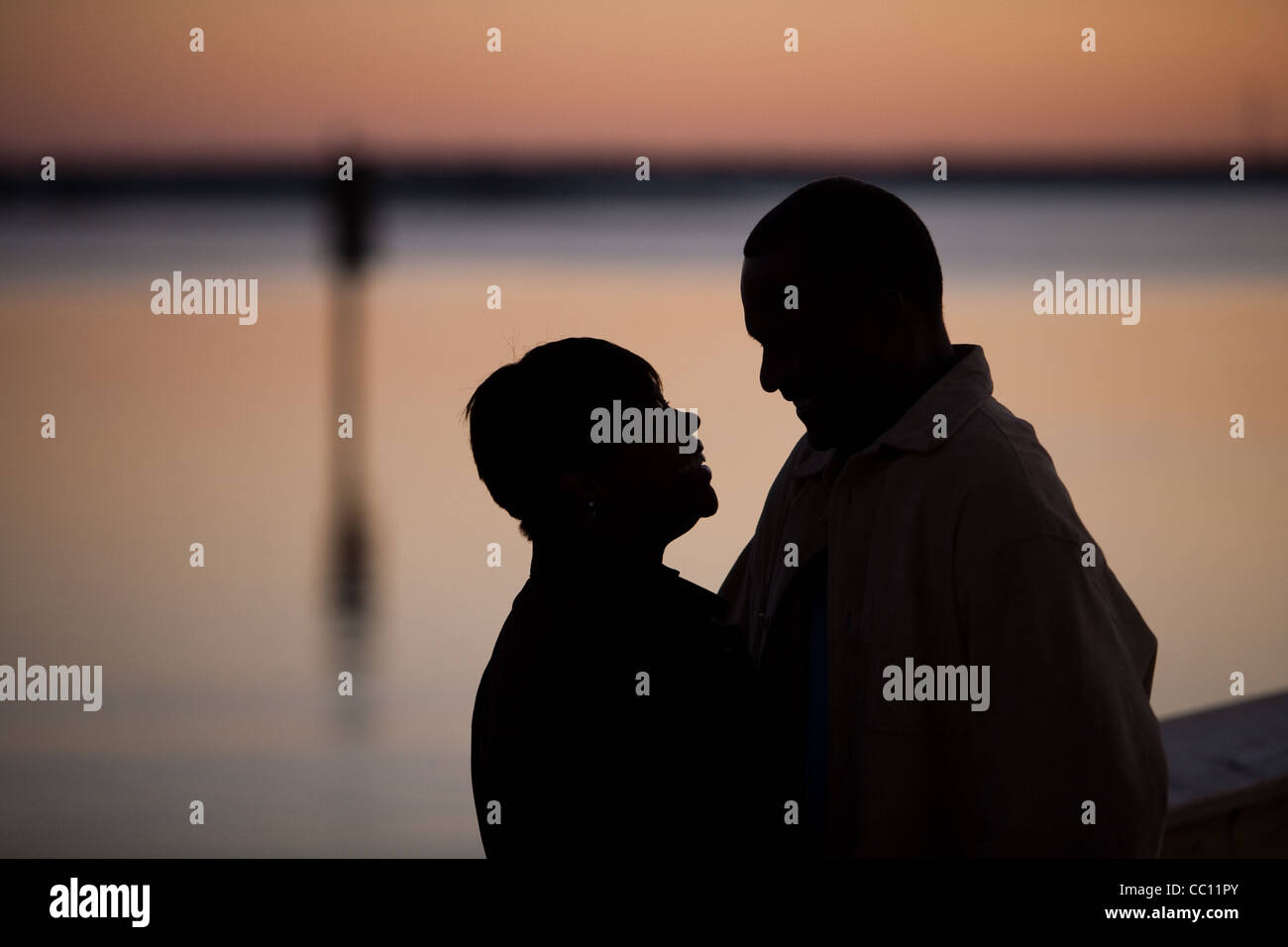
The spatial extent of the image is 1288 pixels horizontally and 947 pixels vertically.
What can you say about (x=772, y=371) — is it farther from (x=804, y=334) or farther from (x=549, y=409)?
(x=549, y=409)

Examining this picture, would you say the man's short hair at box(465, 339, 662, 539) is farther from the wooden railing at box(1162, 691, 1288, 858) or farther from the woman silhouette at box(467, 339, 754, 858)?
the wooden railing at box(1162, 691, 1288, 858)

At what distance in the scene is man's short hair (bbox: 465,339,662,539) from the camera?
4.87 feet

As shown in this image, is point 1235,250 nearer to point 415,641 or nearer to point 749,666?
point 415,641

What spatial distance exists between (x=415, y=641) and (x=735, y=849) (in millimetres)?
2859

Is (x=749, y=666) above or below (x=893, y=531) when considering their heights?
below

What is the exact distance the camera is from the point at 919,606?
1432 millimetres

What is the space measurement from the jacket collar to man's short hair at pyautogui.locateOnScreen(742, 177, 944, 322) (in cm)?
10

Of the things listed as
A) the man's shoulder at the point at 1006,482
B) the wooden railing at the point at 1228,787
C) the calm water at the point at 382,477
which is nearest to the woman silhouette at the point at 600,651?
the man's shoulder at the point at 1006,482

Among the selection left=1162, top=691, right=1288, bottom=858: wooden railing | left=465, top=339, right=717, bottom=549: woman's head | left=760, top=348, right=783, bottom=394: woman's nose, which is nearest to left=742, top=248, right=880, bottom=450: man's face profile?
left=760, top=348, right=783, bottom=394: woman's nose

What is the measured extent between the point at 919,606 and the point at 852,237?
37 cm

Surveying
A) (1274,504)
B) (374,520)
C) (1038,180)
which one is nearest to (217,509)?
(374,520)

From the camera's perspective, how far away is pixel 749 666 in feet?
4.74

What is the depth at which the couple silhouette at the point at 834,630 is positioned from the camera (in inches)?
53.2

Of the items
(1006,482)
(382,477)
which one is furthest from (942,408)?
(382,477)
